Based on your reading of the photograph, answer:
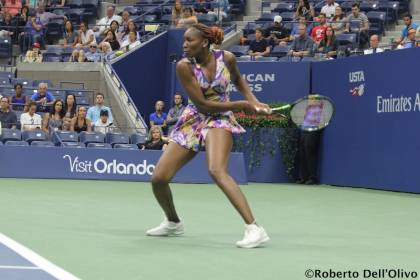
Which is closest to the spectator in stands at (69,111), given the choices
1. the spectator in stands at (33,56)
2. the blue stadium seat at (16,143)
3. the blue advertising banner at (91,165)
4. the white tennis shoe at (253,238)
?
the blue stadium seat at (16,143)

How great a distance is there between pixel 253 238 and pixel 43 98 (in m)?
12.0

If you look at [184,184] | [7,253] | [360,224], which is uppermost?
[7,253]

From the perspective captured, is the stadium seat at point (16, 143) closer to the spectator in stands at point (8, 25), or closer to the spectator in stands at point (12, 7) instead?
the spectator in stands at point (8, 25)

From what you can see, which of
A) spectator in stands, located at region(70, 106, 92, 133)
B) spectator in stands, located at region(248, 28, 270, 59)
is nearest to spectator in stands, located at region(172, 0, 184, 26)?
spectator in stands, located at region(248, 28, 270, 59)

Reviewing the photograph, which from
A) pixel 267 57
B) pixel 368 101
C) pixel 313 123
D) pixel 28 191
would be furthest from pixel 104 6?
pixel 313 123

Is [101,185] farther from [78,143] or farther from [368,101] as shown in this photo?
[368,101]

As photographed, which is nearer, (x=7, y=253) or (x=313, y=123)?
(x=7, y=253)

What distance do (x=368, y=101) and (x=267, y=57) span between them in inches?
140

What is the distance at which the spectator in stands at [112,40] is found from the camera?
21938mm

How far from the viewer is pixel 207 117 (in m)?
7.74

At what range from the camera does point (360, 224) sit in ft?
31.8

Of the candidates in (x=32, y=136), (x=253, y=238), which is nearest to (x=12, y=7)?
(x=32, y=136)

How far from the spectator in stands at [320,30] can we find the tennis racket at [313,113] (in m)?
9.93

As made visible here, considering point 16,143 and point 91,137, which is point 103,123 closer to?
point 91,137
